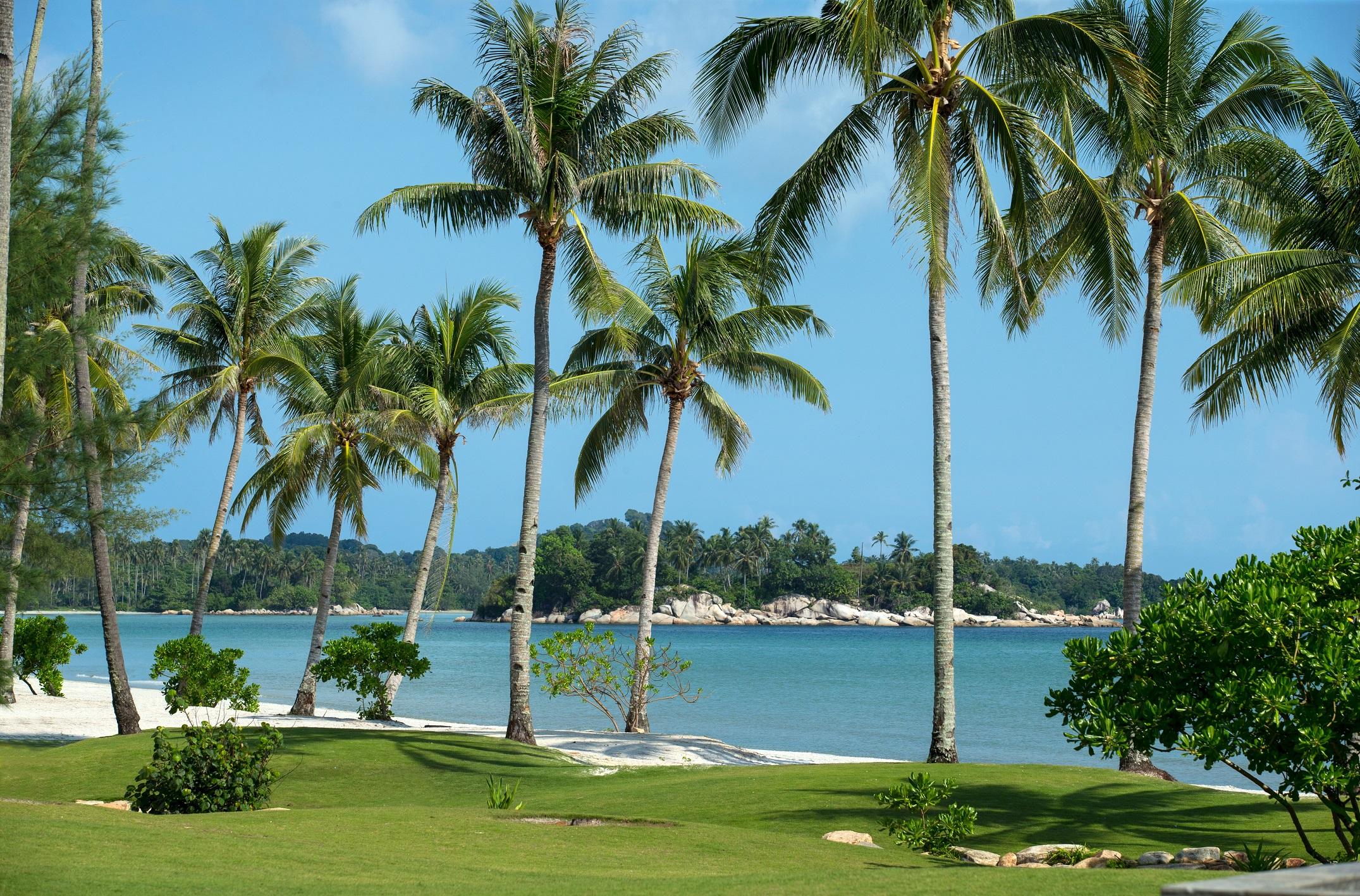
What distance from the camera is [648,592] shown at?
2411 centimetres

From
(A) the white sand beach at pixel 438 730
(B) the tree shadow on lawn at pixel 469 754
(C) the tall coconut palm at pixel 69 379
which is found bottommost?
(A) the white sand beach at pixel 438 730

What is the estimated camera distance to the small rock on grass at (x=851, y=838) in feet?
34.2

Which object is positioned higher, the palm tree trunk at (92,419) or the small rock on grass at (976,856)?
the palm tree trunk at (92,419)

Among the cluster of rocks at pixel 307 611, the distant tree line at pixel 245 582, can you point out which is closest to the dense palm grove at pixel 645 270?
the distant tree line at pixel 245 582

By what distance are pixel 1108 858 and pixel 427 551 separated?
19666mm

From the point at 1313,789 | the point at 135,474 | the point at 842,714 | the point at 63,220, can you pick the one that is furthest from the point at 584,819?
the point at 842,714

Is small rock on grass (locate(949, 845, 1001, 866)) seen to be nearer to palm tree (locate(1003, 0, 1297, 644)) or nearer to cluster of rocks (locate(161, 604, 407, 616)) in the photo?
palm tree (locate(1003, 0, 1297, 644))

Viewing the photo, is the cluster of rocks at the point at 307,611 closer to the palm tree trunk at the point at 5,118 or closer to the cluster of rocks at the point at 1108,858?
the palm tree trunk at the point at 5,118

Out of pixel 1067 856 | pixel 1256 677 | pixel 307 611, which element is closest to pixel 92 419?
pixel 1067 856

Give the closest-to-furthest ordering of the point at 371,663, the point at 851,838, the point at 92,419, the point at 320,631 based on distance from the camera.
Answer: the point at 851,838 < the point at 92,419 < the point at 371,663 < the point at 320,631

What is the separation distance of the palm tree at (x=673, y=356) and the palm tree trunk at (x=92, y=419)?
350 inches

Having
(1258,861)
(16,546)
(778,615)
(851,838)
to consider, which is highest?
(16,546)

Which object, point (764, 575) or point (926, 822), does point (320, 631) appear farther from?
point (764, 575)

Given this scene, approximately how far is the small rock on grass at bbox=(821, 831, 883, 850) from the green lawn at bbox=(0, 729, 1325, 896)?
15 cm
